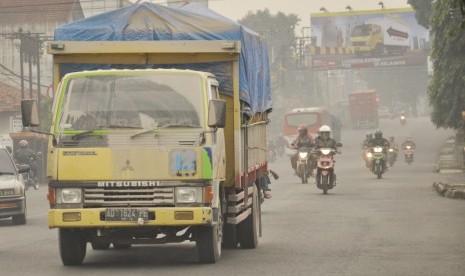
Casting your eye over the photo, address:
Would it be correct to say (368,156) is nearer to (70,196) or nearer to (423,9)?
(423,9)

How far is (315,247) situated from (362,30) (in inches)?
3801

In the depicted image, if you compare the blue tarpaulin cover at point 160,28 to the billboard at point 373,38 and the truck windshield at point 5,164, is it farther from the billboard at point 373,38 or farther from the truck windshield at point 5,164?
the billboard at point 373,38

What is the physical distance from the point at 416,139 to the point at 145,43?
100038mm

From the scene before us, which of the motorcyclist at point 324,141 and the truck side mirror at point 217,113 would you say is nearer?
the truck side mirror at point 217,113

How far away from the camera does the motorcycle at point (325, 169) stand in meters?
33.9

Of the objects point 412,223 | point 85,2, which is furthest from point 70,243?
point 85,2

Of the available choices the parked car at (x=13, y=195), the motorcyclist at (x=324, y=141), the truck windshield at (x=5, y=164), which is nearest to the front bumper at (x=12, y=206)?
the parked car at (x=13, y=195)

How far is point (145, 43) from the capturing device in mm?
15609

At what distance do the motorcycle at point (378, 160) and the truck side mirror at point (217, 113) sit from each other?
30706 millimetres

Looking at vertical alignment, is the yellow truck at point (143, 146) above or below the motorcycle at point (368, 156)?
above

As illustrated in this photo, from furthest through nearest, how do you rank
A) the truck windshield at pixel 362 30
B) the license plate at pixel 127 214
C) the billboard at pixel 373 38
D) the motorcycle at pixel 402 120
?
the motorcycle at pixel 402 120 < the truck windshield at pixel 362 30 < the billboard at pixel 373 38 < the license plate at pixel 127 214

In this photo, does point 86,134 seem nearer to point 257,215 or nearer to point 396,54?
point 257,215

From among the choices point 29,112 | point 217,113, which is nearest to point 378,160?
point 217,113

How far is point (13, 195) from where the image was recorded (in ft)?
78.6
